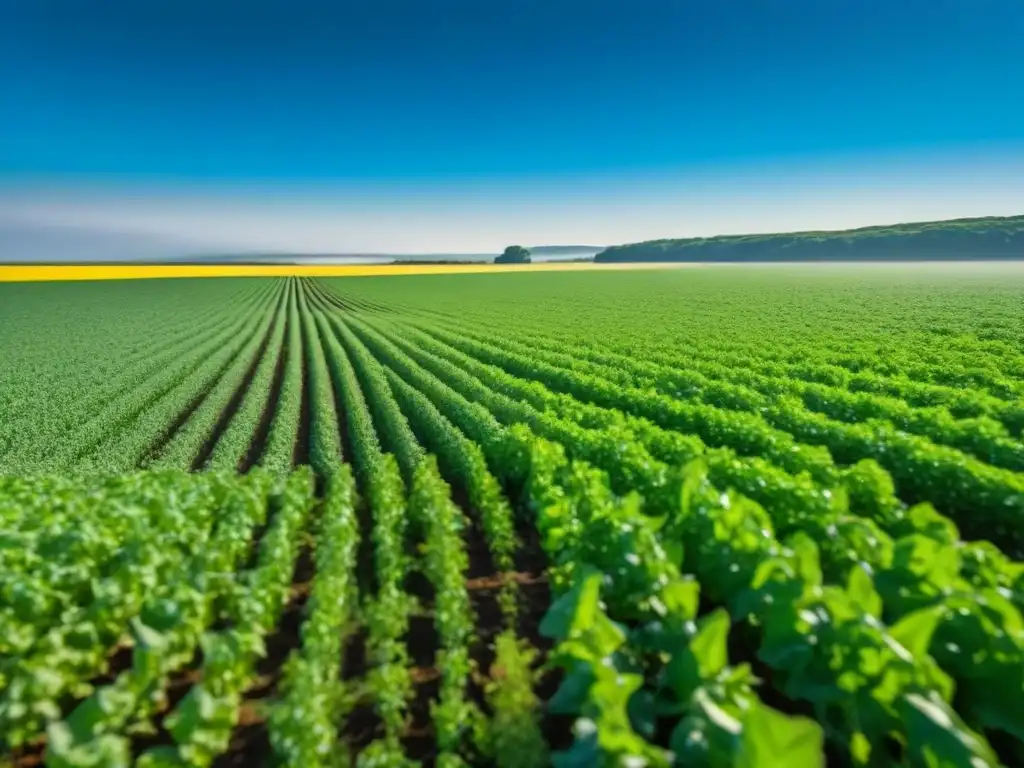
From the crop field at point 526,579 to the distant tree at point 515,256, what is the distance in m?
154

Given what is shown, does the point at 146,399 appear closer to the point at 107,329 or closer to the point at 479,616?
the point at 479,616

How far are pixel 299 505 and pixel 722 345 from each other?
18784 mm

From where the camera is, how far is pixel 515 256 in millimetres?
167375

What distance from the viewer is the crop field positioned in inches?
165

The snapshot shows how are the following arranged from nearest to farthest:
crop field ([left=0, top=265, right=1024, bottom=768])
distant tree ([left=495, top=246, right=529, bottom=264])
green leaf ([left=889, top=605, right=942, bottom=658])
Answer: green leaf ([left=889, top=605, right=942, bottom=658])
crop field ([left=0, top=265, right=1024, bottom=768])
distant tree ([left=495, top=246, right=529, bottom=264])

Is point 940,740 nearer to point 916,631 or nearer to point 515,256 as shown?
point 916,631

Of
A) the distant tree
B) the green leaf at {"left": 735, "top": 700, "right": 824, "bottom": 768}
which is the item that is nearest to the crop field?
the green leaf at {"left": 735, "top": 700, "right": 824, "bottom": 768}

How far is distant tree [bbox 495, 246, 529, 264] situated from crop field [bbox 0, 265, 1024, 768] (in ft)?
504

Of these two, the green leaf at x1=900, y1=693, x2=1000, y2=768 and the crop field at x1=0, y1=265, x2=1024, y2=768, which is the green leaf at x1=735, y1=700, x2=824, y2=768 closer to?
the crop field at x1=0, y1=265, x2=1024, y2=768

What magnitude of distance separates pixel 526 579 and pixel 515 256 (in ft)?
538

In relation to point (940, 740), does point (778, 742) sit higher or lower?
higher

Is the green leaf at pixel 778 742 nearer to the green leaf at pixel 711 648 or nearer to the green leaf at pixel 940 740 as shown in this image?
the green leaf at pixel 940 740

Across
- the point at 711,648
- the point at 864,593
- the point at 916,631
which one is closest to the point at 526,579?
the point at 711,648

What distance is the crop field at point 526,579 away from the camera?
4.18 meters
